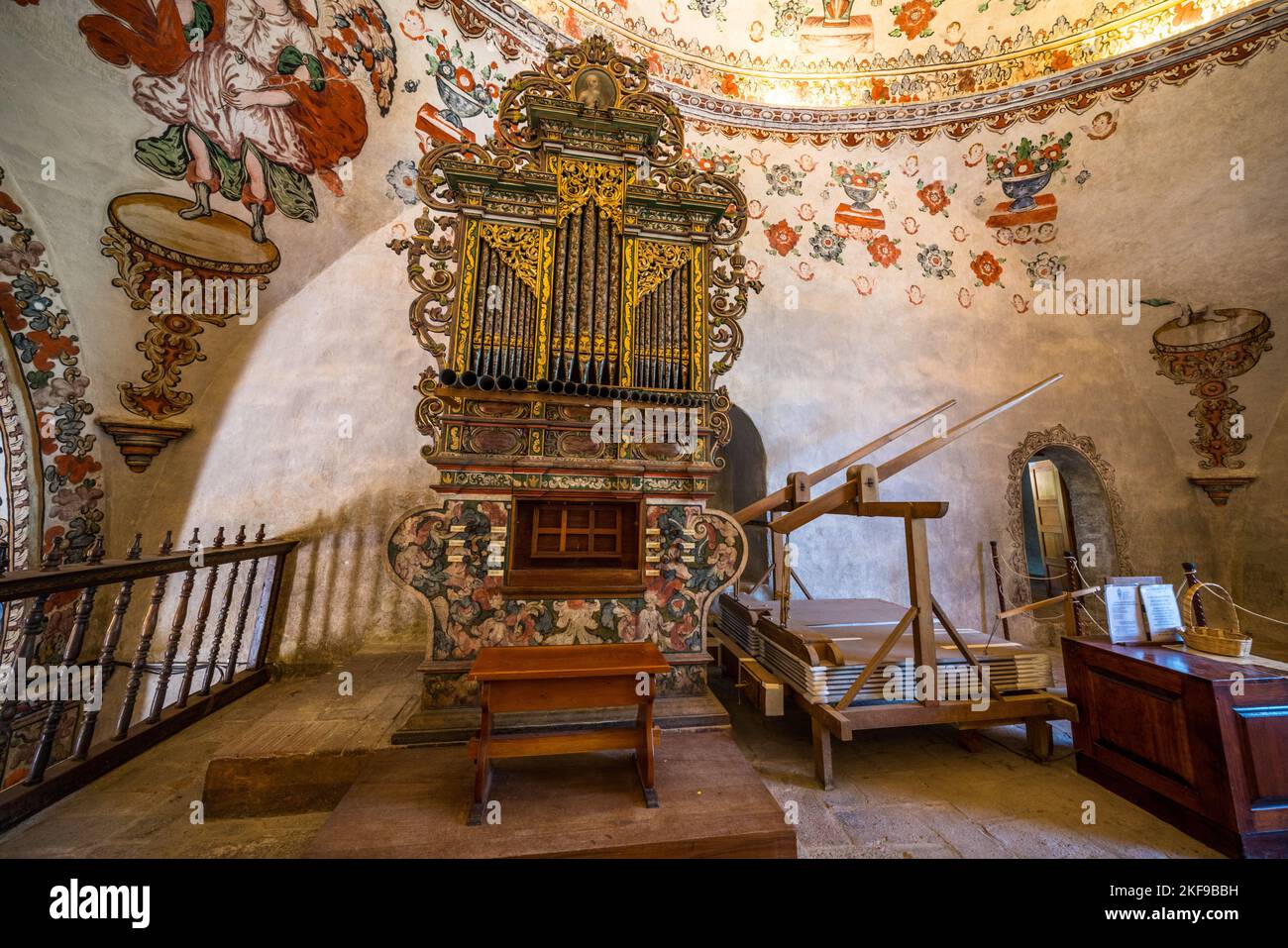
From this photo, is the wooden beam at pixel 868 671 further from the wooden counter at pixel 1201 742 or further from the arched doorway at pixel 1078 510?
the arched doorway at pixel 1078 510

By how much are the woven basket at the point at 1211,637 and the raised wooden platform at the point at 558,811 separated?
2785 millimetres

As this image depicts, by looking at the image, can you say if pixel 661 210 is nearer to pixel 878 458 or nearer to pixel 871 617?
pixel 871 617

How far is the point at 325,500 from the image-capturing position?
452cm

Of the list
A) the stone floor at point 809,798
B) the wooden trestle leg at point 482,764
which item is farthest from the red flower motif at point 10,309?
the wooden trestle leg at point 482,764

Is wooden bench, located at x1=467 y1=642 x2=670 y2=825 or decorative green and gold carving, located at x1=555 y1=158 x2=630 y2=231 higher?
decorative green and gold carving, located at x1=555 y1=158 x2=630 y2=231

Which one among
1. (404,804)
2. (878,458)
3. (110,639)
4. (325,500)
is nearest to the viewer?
(404,804)

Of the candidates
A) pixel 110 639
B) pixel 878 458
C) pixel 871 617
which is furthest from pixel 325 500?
pixel 878 458

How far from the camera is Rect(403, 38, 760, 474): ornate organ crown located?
309 cm

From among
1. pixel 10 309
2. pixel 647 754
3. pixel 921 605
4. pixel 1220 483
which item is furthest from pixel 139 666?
pixel 1220 483

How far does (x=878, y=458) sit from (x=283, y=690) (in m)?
6.91

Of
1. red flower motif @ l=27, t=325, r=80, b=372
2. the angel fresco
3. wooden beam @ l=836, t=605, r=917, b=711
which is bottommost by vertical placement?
wooden beam @ l=836, t=605, r=917, b=711

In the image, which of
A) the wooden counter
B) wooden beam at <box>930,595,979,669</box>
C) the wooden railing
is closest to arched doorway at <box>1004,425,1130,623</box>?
the wooden counter

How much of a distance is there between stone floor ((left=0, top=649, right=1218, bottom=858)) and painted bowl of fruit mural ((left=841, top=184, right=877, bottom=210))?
21.0ft

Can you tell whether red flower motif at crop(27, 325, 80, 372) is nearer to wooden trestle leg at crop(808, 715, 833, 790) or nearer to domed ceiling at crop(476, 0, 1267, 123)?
domed ceiling at crop(476, 0, 1267, 123)
